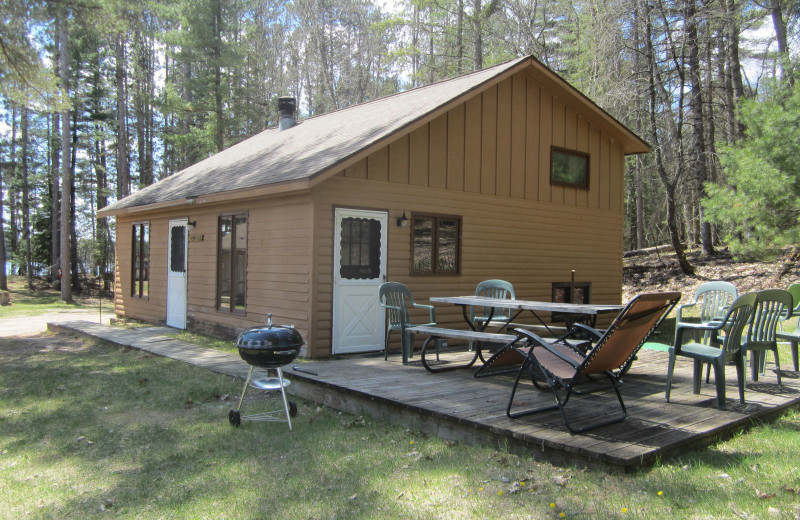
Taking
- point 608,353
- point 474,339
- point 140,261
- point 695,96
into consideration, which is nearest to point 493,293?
point 474,339

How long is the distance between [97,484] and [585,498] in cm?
290

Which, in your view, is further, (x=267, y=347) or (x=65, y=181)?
(x=65, y=181)

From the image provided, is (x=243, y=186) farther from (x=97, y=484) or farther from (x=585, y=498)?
(x=585, y=498)

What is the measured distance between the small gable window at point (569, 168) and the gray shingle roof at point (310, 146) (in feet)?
6.23

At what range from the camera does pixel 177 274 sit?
1104 cm

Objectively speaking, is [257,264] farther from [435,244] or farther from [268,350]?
[268,350]

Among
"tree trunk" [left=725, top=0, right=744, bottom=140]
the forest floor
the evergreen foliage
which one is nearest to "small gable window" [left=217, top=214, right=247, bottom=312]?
the evergreen foliage

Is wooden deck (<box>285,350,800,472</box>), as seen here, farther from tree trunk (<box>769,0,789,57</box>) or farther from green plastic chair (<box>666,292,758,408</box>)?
tree trunk (<box>769,0,789,57</box>)

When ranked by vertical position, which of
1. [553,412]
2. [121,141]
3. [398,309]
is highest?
[121,141]

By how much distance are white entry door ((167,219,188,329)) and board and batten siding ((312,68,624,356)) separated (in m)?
4.32

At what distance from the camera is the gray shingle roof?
315 inches

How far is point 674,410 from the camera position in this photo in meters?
4.48

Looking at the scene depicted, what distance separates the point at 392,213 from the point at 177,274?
16.4 ft

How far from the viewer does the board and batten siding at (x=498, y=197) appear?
8039 mm
